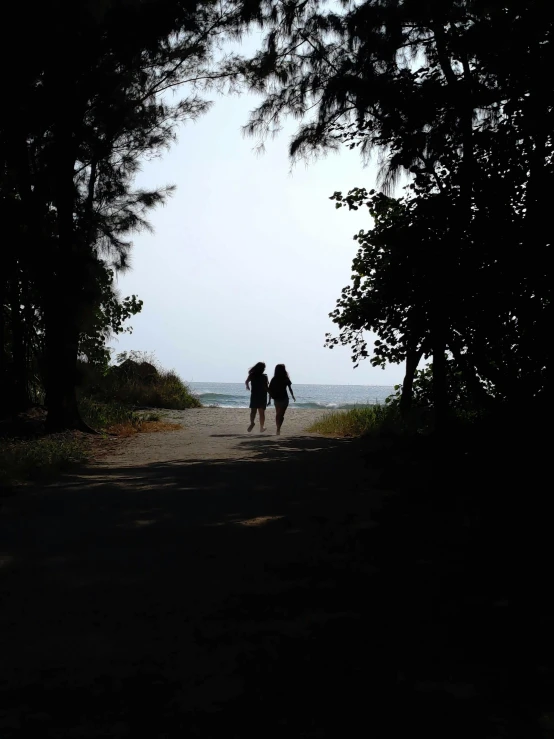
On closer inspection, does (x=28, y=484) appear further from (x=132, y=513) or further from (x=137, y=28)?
(x=137, y=28)

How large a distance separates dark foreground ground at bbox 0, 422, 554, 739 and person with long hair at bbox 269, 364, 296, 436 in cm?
1162

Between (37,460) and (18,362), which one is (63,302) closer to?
(18,362)

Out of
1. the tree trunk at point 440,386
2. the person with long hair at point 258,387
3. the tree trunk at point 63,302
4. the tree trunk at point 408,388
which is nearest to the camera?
the tree trunk at point 440,386

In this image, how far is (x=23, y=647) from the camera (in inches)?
152


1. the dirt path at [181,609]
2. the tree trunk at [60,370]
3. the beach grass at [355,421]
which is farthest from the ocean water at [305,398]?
the dirt path at [181,609]

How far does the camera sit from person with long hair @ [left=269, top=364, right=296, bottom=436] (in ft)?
64.8

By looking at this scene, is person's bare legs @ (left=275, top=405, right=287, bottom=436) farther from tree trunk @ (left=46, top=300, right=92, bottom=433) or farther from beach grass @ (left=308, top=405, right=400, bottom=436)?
tree trunk @ (left=46, top=300, right=92, bottom=433)

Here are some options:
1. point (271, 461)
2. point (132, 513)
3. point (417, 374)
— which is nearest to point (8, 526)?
point (132, 513)

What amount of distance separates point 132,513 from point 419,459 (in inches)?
181

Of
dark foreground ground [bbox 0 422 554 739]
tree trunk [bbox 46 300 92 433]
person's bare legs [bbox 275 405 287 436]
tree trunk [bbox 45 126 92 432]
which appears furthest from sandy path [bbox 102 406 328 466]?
dark foreground ground [bbox 0 422 554 739]

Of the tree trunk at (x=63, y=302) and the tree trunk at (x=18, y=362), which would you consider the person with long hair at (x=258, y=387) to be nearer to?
the tree trunk at (x=63, y=302)

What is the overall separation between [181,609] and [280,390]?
15656 millimetres

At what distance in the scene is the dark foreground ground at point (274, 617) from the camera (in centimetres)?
314

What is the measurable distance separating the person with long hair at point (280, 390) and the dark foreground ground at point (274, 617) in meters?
11.6
